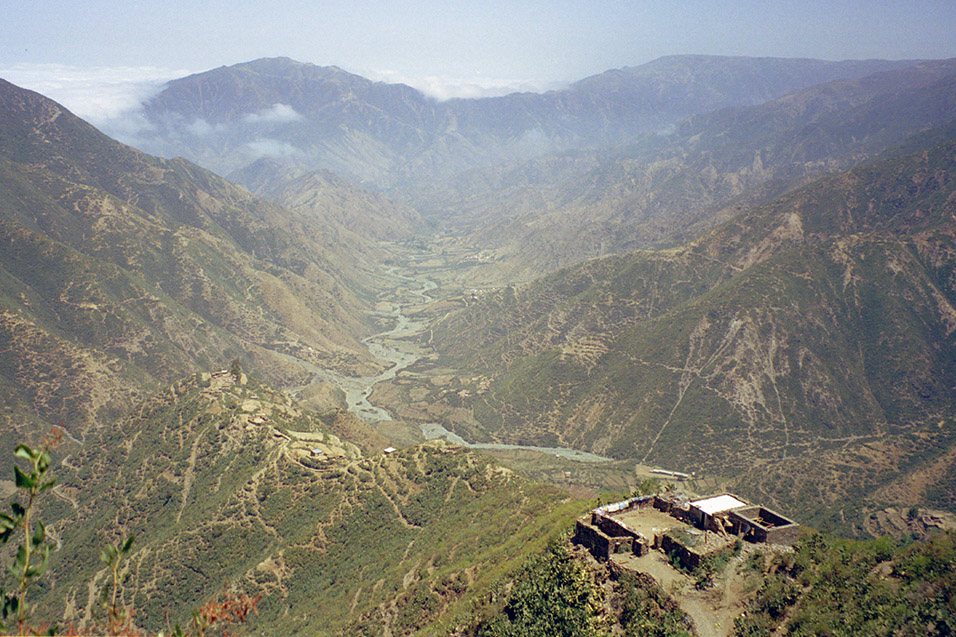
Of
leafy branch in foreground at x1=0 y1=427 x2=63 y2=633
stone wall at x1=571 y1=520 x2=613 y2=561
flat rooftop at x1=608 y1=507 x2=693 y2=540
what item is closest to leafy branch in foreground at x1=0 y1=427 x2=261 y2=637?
leafy branch in foreground at x1=0 y1=427 x2=63 y2=633

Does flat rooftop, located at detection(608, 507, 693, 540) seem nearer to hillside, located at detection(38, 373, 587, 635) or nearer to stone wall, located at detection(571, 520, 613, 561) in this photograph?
stone wall, located at detection(571, 520, 613, 561)

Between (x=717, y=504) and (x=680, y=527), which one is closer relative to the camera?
(x=680, y=527)

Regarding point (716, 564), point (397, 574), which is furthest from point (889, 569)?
point (397, 574)

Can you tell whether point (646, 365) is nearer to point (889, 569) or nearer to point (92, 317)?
point (889, 569)

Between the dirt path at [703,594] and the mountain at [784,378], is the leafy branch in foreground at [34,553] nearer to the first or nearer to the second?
the dirt path at [703,594]

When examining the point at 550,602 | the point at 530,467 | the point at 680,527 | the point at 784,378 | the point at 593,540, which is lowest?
the point at 530,467

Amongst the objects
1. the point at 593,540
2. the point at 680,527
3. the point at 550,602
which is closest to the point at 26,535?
the point at 550,602

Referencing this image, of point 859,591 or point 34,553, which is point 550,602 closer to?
point 859,591
